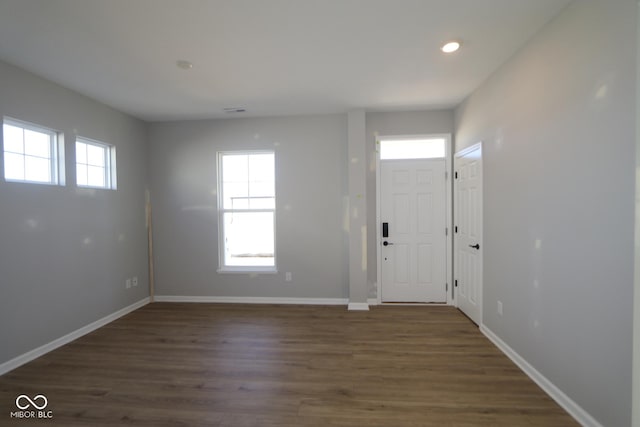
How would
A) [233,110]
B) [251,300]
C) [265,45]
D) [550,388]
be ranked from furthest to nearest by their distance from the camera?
1. [251,300]
2. [233,110]
3. [265,45]
4. [550,388]

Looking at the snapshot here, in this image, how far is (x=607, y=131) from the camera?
172 centimetres

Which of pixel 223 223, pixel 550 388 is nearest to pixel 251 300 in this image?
pixel 223 223

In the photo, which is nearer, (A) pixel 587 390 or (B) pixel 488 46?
(A) pixel 587 390

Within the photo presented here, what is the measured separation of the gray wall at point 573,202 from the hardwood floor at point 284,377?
1.36ft

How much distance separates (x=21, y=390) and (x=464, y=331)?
4095mm

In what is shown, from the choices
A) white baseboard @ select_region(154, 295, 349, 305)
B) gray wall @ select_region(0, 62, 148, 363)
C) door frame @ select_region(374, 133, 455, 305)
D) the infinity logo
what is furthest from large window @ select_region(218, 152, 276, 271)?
the infinity logo

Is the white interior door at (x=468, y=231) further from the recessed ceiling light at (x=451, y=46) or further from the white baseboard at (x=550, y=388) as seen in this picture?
the recessed ceiling light at (x=451, y=46)

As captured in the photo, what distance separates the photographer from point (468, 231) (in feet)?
Answer: 12.1

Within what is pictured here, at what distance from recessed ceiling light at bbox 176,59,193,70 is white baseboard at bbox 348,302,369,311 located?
340cm

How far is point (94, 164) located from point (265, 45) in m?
2.81

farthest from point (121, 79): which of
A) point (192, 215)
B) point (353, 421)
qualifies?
point (353, 421)

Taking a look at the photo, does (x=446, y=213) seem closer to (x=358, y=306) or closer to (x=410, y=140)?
(x=410, y=140)

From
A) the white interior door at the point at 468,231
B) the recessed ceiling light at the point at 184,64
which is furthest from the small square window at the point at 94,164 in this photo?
the white interior door at the point at 468,231

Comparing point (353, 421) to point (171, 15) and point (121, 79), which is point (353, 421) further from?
point (121, 79)
